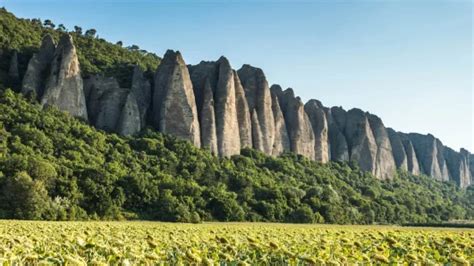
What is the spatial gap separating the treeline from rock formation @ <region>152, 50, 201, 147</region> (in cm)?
385

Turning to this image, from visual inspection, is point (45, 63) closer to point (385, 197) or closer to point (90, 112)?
point (90, 112)

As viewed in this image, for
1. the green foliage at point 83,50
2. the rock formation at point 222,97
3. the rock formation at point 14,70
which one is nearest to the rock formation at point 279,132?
the rock formation at point 222,97

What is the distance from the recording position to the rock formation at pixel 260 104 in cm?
13638

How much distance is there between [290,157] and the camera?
14125cm

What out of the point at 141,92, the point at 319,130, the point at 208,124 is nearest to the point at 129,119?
the point at 141,92

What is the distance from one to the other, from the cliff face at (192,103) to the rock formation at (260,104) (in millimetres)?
259

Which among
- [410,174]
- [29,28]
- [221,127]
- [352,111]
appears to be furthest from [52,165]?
[410,174]

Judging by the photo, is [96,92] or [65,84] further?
[96,92]

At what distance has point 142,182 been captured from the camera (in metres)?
84.7

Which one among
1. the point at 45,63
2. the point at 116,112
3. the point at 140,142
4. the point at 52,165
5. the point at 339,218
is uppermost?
the point at 45,63

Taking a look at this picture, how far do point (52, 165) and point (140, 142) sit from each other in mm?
28555

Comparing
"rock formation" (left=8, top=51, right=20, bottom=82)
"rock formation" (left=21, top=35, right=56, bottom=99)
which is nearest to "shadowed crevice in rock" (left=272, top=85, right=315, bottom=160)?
"rock formation" (left=21, top=35, right=56, bottom=99)

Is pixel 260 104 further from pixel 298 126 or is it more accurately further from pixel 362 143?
pixel 362 143

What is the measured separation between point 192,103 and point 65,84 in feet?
89.3
